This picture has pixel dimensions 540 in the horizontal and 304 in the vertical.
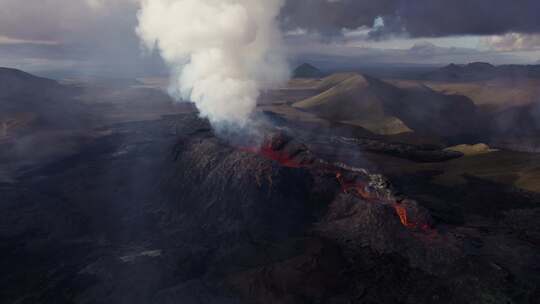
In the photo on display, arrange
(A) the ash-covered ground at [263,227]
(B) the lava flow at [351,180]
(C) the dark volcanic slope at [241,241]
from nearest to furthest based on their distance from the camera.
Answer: (C) the dark volcanic slope at [241,241] → (A) the ash-covered ground at [263,227] → (B) the lava flow at [351,180]

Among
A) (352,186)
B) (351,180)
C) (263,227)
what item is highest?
(351,180)

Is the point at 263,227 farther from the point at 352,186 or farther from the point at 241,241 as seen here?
the point at 352,186

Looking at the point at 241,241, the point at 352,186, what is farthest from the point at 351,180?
the point at 241,241

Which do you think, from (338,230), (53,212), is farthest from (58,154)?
(338,230)

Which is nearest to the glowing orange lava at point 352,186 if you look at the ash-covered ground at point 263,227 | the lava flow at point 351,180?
the lava flow at point 351,180

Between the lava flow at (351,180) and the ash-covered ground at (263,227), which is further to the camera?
the lava flow at (351,180)

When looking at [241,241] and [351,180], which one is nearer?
[241,241]

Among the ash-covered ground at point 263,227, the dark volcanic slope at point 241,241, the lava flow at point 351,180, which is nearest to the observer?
the dark volcanic slope at point 241,241

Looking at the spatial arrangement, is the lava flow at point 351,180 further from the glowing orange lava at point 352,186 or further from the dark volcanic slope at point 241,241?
the dark volcanic slope at point 241,241
